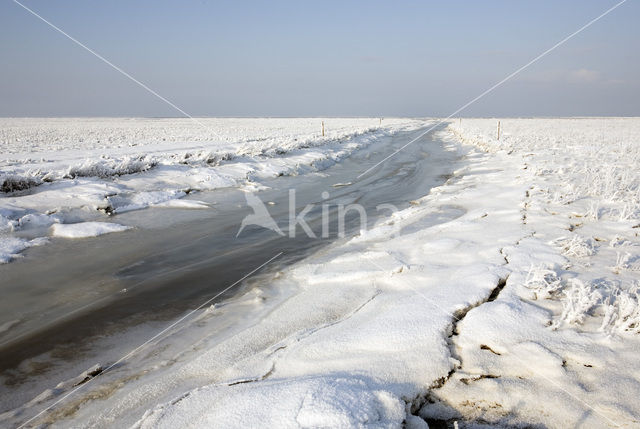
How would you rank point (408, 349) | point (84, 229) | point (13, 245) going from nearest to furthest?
point (408, 349), point (13, 245), point (84, 229)

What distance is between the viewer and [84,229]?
241 inches

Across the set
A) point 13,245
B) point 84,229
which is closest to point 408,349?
point 13,245

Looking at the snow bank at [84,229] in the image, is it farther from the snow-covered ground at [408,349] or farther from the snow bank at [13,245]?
the snow-covered ground at [408,349]

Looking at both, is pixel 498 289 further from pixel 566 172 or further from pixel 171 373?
pixel 566 172

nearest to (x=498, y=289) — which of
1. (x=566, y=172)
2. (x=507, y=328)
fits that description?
(x=507, y=328)

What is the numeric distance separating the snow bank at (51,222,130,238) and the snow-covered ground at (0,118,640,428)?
139 inches

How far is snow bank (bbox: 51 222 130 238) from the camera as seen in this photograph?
5.91 metres

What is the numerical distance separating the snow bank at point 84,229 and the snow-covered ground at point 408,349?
3.54 m

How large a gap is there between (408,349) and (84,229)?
19.3ft

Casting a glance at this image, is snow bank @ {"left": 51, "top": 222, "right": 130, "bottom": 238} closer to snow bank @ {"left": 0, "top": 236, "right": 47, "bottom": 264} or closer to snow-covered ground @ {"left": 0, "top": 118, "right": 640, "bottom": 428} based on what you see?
snow bank @ {"left": 0, "top": 236, "right": 47, "bottom": 264}

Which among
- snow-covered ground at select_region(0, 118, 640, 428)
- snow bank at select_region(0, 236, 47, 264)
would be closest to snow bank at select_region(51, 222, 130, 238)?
snow bank at select_region(0, 236, 47, 264)

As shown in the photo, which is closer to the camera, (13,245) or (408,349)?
(408,349)

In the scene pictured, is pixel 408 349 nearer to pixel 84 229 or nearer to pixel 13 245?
pixel 13 245

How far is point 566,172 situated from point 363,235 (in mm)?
7740
